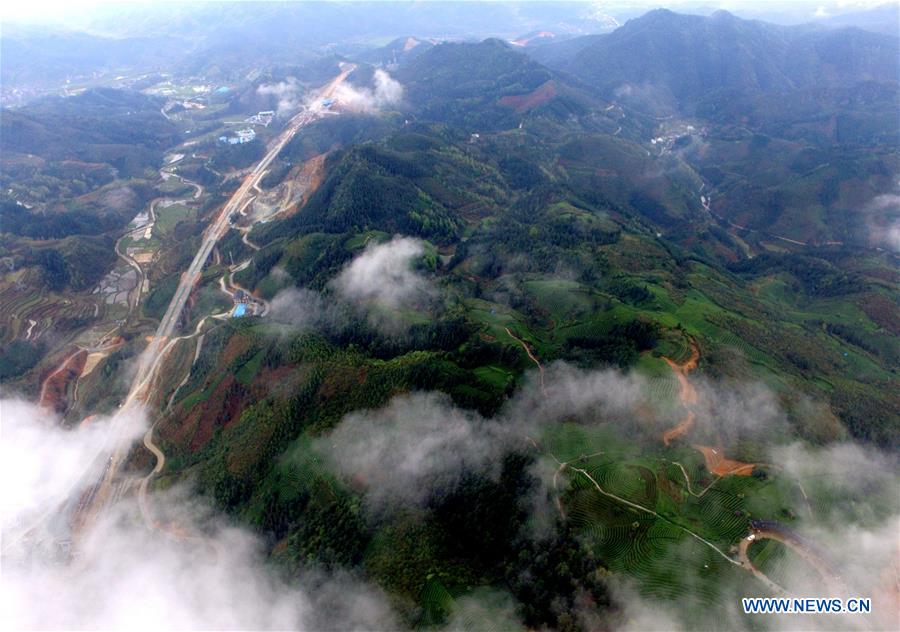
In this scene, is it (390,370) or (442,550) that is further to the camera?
(390,370)

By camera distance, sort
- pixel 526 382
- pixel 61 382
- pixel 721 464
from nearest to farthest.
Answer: pixel 721 464, pixel 526 382, pixel 61 382

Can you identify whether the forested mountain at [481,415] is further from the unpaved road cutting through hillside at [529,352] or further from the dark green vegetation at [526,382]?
the unpaved road cutting through hillside at [529,352]

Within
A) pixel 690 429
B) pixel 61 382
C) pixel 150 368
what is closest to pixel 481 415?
pixel 690 429

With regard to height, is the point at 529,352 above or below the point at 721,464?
below

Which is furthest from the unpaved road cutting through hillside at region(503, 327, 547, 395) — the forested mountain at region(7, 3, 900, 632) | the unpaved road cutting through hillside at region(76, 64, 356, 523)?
the unpaved road cutting through hillside at region(76, 64, 356, 523)

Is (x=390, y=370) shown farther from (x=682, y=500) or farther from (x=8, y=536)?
(x=8, y=536)

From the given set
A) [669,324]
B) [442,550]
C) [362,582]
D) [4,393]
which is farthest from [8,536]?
[669,324]

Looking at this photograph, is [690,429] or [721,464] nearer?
[721,464]

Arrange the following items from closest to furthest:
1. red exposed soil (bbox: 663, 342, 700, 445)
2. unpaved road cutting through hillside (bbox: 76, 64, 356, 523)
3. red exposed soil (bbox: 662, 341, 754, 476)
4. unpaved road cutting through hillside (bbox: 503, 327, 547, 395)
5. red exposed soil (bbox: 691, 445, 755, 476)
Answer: red exposed soil (bbox: 691, 445, 755, 476) → red exposed soil (bbox: 662, 341, 754, 476) → red exposed soil (bbox: 663, 342, 700, 445) → unpaved road cutting through hillside (bbox: 503, 327, 547, 395) → unpaved road cutting through hillside (bbox: 76, 64, 356, 523)

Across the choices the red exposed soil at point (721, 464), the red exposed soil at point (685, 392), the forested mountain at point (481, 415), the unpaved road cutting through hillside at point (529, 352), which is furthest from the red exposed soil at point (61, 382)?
the red exposed soil at point (721, 464)

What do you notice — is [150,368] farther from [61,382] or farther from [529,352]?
[529,352]

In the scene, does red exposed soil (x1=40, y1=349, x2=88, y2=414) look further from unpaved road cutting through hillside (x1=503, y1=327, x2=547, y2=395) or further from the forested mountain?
unpaved road cutting through hillside (x1=503, y1=327, x2=547, y2=395)
